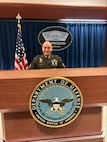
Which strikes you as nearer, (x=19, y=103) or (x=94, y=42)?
(x=19, y=103)

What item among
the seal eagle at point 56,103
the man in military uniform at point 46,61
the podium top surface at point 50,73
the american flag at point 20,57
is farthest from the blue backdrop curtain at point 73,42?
the seal eagle at point 56,103

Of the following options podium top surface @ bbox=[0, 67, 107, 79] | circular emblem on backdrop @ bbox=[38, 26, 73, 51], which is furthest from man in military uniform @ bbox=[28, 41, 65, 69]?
circular emblem on backdrop @ bbox=[38, 26, 73, 51]

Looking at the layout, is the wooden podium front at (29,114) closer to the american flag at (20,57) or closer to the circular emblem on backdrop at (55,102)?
the circular emblem on backdrop at (55,102)

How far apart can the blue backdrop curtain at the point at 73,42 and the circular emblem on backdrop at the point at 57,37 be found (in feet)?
0.30

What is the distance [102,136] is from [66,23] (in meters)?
4.01

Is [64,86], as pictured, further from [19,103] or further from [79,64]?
[79,64]

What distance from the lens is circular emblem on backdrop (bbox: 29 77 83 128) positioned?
928 millimetres

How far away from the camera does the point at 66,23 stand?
4.75 meters

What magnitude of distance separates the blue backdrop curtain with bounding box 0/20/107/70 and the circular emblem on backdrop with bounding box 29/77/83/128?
3852mm

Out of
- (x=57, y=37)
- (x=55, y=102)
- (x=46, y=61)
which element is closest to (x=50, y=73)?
(x=55, y=102)

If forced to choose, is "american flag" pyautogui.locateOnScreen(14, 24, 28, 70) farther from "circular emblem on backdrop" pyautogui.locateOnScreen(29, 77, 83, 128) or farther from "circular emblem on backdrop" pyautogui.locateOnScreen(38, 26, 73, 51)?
"circular emblem on backdrop" pyautogui.locateOnScreen(29, 77, 83, 128)

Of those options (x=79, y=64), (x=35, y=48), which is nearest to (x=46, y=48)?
(x=35, y=48)

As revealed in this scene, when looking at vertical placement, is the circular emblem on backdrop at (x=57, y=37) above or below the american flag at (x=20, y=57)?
above

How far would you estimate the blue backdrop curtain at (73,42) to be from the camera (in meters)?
4.59
